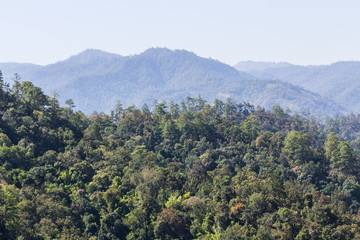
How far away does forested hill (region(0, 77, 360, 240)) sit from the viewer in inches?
1450

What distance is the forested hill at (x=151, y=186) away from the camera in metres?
36.8

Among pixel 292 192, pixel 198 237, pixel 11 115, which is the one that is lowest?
pixel 198 237

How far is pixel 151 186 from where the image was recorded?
44094 mm

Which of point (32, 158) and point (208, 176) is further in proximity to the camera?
point (208, 176)

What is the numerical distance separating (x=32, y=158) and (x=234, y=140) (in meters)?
39.3

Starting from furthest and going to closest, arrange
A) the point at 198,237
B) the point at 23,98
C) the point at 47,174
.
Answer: the point at 23,98, the point at 47,174, the point at 198,237

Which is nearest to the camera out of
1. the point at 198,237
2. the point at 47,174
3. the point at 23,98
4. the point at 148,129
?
the point at 198,237

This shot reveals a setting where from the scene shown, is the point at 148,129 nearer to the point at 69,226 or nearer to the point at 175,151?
the point at 175,151

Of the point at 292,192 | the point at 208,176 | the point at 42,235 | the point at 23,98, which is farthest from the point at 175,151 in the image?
the point at 42,235

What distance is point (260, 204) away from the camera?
3959 cm

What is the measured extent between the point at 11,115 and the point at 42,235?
27021 millimetres

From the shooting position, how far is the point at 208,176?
52.2m

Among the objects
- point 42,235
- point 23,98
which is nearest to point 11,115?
point 23,98

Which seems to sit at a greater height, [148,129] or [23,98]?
[23,98]
